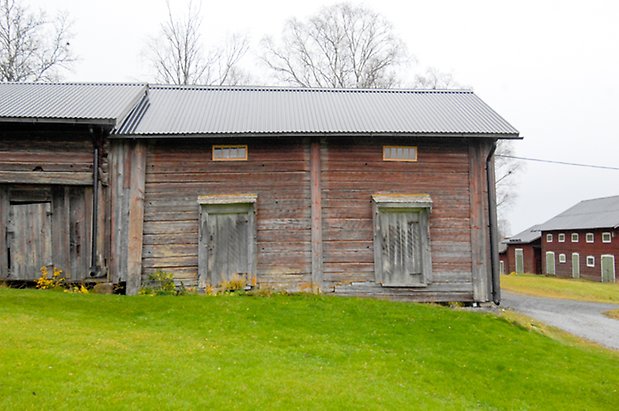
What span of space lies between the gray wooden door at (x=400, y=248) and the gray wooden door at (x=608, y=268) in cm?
2968

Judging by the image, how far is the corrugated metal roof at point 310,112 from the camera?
12203 millimetres

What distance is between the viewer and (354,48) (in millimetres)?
30516

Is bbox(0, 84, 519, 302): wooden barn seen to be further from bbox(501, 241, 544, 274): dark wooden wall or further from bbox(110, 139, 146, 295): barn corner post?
bbox(501, 241, 544, 274): dark wooden wall

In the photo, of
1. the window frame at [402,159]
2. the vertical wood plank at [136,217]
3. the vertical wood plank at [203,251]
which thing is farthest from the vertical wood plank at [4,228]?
the window frame at [402,159]

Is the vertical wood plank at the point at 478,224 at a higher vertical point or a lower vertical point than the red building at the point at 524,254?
higher

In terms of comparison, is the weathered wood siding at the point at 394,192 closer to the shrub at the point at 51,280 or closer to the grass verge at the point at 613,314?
the grass verge at the point at 613,314

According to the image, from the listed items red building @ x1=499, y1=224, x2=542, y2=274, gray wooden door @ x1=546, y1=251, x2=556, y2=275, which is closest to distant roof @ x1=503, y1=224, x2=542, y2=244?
red building @ x1=499, y1=224, x2=542, y2=274

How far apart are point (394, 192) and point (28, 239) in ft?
34.0

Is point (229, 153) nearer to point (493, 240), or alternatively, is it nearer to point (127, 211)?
point (127, 211)

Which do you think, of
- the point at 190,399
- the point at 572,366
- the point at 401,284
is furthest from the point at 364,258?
the point at 190,399

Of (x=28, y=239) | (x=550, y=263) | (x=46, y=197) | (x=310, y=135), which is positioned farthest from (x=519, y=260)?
(x=28, y=239)

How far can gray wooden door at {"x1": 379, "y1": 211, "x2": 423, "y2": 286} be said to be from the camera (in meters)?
12.2

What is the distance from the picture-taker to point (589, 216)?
38.5 meters

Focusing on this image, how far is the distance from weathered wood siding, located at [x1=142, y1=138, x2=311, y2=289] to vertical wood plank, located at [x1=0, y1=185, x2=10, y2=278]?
12.1 feet
